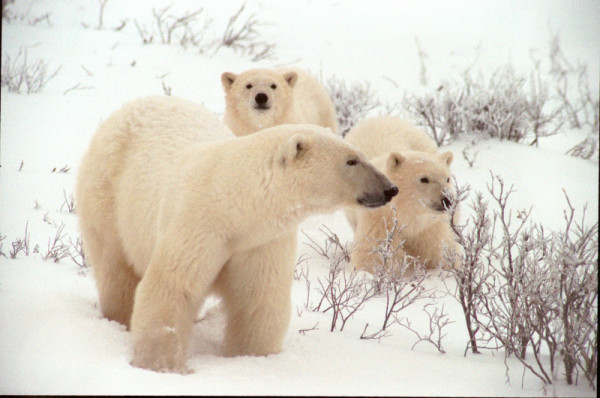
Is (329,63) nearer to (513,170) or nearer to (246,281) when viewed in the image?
(513,170)

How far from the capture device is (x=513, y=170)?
6141 millimetres

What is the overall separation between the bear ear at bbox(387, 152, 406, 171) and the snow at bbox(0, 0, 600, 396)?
937 mm

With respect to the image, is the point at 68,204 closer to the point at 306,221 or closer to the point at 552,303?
the point at 306,221

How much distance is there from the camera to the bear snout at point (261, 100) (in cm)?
610

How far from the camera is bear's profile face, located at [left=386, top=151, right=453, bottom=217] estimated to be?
463 centimetres

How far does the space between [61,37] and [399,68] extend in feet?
13.6

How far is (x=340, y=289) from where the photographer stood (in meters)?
3.69

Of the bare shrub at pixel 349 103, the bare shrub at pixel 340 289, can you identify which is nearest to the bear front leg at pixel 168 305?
the bare shrub at pixel 340 289

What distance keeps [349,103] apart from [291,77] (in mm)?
1824

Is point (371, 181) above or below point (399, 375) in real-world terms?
above

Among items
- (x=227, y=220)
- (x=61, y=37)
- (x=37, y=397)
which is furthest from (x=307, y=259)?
(x=61, y=37)

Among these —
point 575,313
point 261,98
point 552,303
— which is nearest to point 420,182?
point 552,303

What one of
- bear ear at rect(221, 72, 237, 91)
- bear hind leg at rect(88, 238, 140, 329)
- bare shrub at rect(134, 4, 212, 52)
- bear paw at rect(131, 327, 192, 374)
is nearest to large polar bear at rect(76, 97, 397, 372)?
bear paw at rect(131, 327, 192, 374)

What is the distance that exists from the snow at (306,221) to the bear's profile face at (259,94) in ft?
2.04
